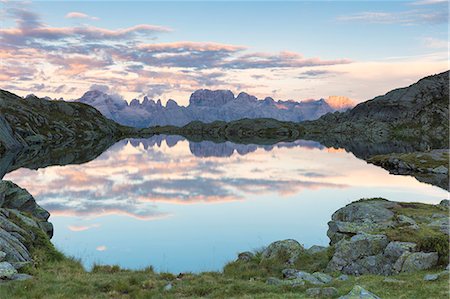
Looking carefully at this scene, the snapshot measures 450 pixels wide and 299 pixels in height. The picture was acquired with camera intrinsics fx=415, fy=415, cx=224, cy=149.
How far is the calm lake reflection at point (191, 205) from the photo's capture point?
132 ft

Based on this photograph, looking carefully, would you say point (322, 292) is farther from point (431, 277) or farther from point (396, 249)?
point (396, 249)

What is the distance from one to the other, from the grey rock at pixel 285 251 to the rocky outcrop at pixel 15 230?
16.1 m

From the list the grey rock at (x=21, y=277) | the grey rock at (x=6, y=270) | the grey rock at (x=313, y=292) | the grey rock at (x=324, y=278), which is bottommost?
the grey rock at (x=324, y=278)

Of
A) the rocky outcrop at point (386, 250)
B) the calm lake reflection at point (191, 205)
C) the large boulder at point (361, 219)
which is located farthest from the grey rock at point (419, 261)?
the calm lake reflection at point (191, 205)

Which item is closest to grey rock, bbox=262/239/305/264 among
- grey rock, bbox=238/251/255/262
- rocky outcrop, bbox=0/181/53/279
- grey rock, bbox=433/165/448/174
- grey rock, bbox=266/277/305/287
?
grey rock, bbox=238/251/255/262

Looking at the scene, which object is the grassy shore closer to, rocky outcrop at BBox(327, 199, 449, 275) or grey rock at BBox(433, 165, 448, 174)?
rocky outcrop at BBox(327, 199, 449, 275)

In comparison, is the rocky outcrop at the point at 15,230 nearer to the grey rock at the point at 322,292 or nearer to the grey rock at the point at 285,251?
the grey rock at the point at 322,292

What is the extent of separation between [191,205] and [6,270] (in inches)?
1735

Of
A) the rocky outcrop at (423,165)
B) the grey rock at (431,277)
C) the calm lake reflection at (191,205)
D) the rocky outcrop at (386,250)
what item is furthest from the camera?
the rocky outcrop at (423,165)

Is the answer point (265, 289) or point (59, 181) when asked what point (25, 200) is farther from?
point (59, 181)

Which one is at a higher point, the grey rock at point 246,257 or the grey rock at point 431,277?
the grey rock at point 431,277

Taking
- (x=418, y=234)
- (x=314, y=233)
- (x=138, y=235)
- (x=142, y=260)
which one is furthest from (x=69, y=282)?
(x=314, y=233)

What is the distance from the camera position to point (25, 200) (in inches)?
1569

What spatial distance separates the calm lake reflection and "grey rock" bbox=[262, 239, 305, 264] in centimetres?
450
